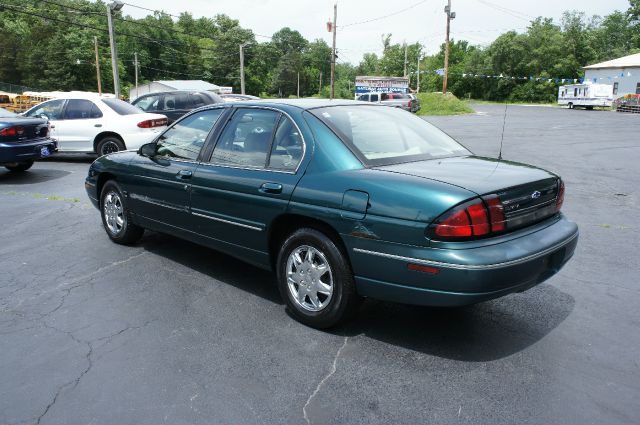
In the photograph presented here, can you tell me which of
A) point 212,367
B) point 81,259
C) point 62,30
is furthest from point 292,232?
point 62,30

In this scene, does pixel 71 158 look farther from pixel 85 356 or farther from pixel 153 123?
pixel 85 356

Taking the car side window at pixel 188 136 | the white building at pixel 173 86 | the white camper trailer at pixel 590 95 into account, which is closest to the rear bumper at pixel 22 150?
the car side window at pixel 188 136

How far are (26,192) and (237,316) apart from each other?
690 cm

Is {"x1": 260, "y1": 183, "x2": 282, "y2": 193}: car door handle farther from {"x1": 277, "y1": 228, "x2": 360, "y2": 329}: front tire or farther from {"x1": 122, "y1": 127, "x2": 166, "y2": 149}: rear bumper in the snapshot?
{"x1": 122, "y1": 127, "x2": 166, "y2": 149}: rear bumper

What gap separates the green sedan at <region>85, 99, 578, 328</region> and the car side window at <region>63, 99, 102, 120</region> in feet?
25.9

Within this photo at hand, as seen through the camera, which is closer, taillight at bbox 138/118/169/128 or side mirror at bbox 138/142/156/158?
side mirror at bbox 138/142/156/158

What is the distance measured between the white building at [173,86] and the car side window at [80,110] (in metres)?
54.3

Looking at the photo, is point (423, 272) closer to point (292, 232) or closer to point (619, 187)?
point (292, 232)

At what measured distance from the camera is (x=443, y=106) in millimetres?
43219

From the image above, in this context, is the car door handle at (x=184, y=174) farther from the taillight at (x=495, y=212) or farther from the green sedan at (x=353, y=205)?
the taillight at (x=495, y=212)

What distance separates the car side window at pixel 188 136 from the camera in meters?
4.86

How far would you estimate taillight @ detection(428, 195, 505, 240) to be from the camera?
10.3ft

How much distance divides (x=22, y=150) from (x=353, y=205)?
353 inches

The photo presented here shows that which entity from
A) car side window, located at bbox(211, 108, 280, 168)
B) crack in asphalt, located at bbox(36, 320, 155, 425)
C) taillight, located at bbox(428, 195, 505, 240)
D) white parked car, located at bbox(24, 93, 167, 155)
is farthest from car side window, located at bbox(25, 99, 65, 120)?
taillight, located at bbox(428, 195, 505, 240)
